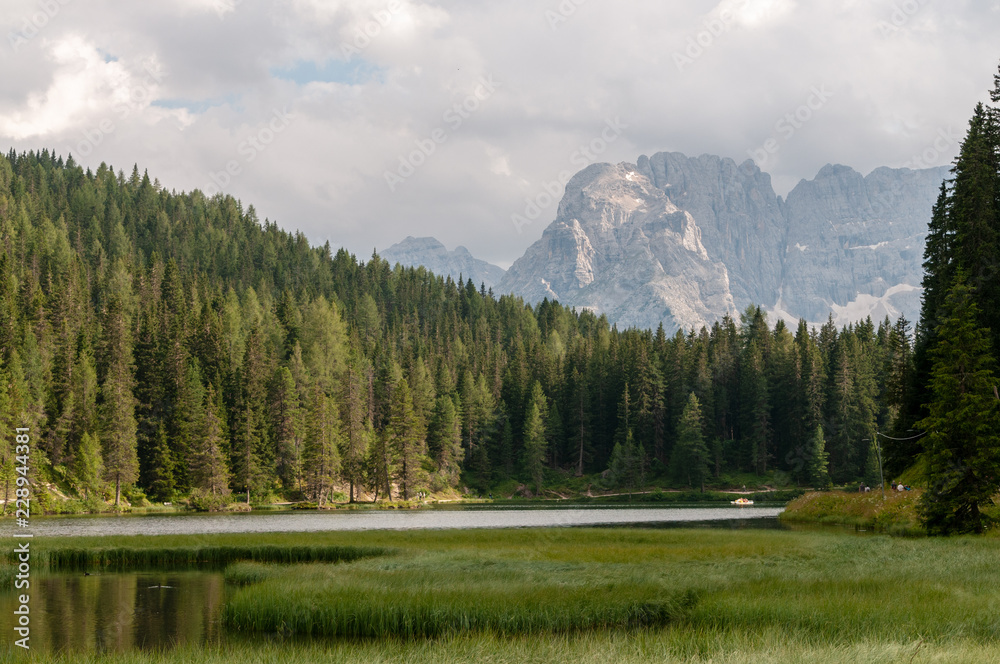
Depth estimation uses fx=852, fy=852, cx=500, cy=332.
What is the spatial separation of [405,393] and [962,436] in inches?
3283

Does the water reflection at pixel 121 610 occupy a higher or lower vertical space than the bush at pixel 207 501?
higher

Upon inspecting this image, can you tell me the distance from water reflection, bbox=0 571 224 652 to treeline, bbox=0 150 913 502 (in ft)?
182

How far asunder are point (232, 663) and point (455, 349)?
17669cm

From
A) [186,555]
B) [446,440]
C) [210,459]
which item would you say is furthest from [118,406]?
[186,555]

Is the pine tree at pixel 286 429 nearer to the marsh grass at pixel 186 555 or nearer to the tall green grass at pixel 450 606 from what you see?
the marsh grass at pixel 186 555

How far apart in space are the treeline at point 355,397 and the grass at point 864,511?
396 inches

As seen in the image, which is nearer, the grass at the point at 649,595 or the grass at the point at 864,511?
the grass at the point at 649,595

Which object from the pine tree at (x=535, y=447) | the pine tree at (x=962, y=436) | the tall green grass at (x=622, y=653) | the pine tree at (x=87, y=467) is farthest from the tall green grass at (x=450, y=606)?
the pine tree at (x=535, y=447)

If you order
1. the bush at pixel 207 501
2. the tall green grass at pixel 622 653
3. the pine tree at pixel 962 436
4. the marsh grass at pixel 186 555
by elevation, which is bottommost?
the bush at pixel 207 501

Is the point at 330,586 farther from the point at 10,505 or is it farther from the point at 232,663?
the point at 10,505

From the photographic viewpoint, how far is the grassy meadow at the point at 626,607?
58.7 feet

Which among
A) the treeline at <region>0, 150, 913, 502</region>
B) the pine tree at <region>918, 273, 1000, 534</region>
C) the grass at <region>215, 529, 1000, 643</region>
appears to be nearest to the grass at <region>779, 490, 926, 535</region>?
the pine tree at <region>918, 273, 1000, 534</region>

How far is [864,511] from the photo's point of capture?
6134 cm

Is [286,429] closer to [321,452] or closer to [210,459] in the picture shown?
[321,452]
